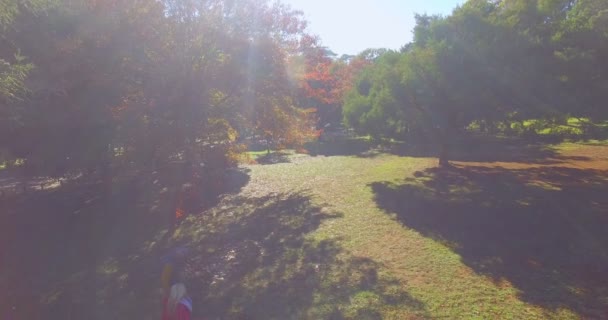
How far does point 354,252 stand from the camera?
23.6ft

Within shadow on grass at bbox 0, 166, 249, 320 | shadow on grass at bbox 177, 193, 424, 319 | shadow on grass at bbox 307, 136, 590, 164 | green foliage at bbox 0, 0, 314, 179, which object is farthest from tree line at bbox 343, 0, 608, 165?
shadow on grass at bbox 0, 166, 249, 320

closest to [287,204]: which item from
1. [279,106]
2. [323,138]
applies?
[279,106]

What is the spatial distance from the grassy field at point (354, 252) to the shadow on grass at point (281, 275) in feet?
0.10

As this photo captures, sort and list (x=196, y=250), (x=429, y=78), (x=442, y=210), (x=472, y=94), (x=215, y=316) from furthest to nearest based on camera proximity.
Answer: (x=429, y=78) → (x=472, y=94) → (x=442, y=210) → (x=196, y=250) → (x=215, y=316)

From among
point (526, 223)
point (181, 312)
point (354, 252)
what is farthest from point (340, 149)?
point (181, 312)

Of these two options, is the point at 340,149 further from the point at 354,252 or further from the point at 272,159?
the point at 354,252

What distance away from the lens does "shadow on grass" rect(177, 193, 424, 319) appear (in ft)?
17.1

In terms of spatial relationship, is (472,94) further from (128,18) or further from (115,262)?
(115,262)

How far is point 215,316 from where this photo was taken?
5176 millimetres

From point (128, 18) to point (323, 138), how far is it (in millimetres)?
31038

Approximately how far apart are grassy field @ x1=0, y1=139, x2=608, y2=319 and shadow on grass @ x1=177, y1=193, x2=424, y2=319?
3 centimetres

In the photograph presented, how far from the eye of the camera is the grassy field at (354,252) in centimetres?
524

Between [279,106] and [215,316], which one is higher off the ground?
[279,106]

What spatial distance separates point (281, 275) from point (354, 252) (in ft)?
5.65
